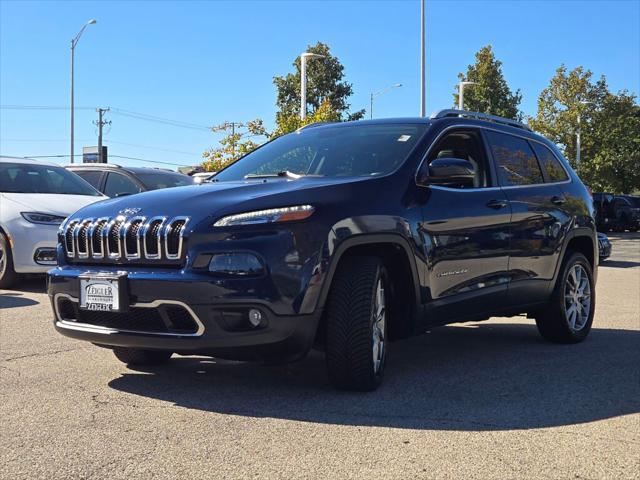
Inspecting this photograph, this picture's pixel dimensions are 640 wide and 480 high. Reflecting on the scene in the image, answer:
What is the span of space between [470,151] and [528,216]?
70 cm

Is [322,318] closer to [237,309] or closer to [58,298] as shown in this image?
[237,309]

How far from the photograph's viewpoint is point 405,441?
142 inches

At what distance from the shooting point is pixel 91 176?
12.4 meters

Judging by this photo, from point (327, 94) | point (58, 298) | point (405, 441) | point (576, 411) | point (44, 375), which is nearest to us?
point (405, 441)

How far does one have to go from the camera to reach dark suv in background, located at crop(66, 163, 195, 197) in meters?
11.7

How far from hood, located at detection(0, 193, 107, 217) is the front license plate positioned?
5.38 meters

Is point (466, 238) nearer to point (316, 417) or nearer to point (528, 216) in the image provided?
point (528, 216)

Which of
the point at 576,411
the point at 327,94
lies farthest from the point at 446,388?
the point at 327,94

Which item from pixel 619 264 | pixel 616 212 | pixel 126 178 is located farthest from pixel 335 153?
pixel 616 212

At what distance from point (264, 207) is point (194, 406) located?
112 centimetres

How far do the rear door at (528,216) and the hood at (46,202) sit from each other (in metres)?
5.58

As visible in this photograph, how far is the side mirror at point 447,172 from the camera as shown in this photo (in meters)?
4.85

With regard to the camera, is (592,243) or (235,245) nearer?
(235,245)

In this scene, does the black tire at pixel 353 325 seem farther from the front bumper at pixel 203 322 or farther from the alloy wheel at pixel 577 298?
the alloy wheel at pixel 577 298
